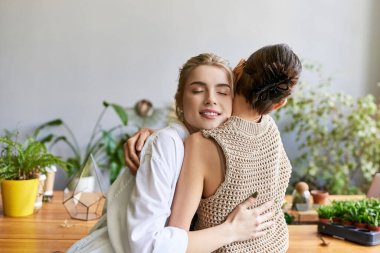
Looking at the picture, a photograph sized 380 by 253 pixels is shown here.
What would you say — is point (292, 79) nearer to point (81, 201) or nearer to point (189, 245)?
point (189, 245)

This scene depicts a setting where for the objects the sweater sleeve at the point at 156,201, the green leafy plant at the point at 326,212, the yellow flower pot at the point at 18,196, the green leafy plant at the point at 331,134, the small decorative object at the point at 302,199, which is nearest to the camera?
the sweater sleeve at the point at 156,201

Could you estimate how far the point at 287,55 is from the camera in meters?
1.00

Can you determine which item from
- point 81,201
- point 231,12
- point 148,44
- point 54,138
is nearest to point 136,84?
point 148,44

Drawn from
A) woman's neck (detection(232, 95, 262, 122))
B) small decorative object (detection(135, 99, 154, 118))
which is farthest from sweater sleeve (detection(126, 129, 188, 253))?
small decorative object (detection(135, 99, 154, 118))

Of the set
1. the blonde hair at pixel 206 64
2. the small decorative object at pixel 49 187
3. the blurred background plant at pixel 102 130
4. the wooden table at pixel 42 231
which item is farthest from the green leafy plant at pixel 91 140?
the blonde hair at pixel 206 64

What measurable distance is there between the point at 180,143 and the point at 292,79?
0.35m

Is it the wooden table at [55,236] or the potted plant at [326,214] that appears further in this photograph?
the potted plant at [326,214]

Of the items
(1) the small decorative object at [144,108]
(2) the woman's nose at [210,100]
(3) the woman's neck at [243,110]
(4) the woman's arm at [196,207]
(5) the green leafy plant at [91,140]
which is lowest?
(5) the green leafy plant at [91,140]

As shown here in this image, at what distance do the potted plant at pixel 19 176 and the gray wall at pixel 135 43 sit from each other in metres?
2.14

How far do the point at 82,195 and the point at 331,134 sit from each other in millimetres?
2723

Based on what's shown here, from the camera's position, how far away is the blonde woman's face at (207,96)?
107 centimetres

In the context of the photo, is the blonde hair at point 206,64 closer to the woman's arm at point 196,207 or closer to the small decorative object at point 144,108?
the woman's arm at point 196,207

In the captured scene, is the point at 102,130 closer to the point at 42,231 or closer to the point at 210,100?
the point at 42,231

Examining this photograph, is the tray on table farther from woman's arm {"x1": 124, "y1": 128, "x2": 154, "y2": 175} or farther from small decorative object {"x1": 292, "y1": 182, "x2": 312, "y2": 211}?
woman's arm {"x1": 124, "y1": 128, "x2": 154, "y2": 175}
